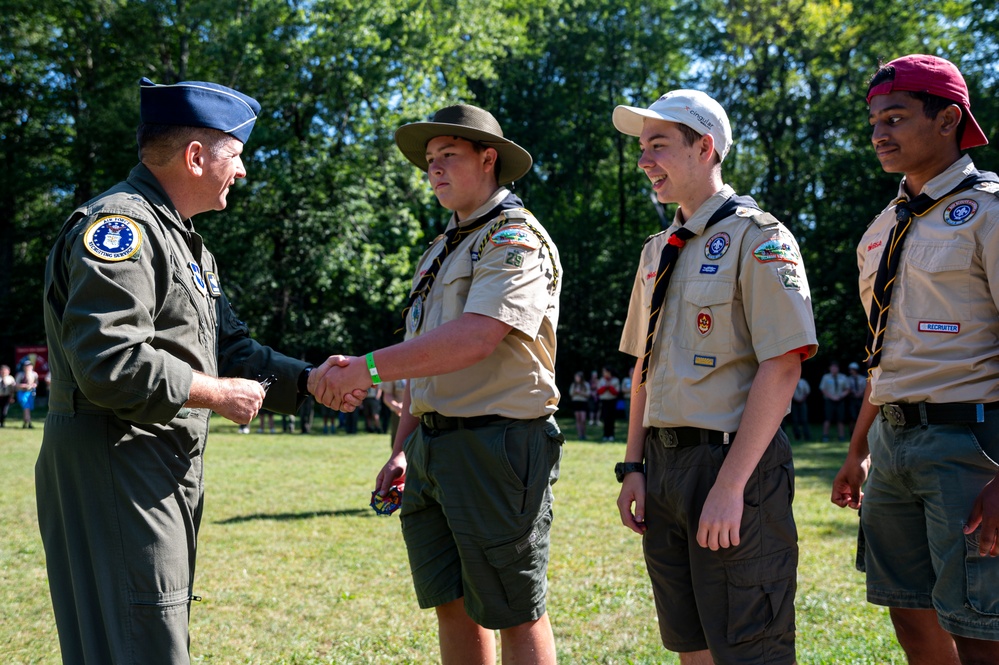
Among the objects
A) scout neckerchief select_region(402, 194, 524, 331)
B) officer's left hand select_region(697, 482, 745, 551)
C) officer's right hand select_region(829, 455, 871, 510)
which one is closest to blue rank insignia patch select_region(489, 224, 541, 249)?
scout neckerchief select_region(402, 194, 524, 331)

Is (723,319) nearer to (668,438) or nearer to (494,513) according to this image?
(668,438)

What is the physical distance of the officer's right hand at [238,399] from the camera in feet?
9.34

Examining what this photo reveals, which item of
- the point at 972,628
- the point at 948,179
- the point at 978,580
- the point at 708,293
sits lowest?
the point at 972,628

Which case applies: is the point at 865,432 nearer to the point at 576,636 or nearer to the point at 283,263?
the point at 576,636

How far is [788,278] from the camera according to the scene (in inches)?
112

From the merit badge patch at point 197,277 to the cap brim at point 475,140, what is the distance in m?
1.05

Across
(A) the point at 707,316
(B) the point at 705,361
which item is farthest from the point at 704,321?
(B) the point at 705,361

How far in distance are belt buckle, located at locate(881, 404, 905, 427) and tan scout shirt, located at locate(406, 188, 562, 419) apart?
1255 mm

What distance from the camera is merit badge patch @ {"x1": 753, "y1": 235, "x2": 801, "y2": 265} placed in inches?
113

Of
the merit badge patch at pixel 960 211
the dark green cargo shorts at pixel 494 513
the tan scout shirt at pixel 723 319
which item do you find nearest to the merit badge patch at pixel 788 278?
the tan scout shirt at pixel 723 319

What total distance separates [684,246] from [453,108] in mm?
1206

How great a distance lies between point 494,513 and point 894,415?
153cm

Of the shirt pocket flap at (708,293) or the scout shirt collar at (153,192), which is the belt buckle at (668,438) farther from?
the scout shirt collar at (153,192)

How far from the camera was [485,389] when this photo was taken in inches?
135
